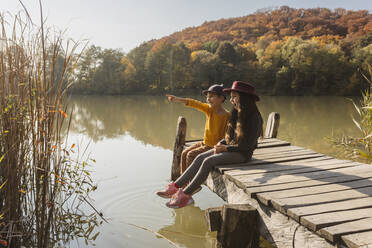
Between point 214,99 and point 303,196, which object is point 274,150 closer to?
point 214,99

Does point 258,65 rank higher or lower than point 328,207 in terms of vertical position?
higher

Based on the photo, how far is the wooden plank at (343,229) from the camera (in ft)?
6.38

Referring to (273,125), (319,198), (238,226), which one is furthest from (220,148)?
(273,125)

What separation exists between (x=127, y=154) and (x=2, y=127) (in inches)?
232

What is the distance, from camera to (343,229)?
200cm

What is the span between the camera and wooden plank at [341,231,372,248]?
182 cm

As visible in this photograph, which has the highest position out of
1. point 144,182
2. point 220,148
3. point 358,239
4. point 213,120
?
point 213,120

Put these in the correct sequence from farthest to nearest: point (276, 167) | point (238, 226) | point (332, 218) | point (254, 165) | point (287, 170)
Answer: point (254, 165) < point (276, 167) < point (287, 170) < point (238, 226) < point (332, 218)

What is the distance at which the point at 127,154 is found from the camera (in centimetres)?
820

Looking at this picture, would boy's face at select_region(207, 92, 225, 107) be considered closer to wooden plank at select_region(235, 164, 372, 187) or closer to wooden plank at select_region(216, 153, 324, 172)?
wooden plank at select_region(216, 153, 324, 172)

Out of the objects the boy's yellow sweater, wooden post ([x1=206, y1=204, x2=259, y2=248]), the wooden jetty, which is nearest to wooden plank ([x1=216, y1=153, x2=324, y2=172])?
the wooden jetty

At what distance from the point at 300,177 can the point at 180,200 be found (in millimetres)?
1235

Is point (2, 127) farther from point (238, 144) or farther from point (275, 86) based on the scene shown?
point (275, 86)

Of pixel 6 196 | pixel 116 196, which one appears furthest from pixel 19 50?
pixel 116 196
